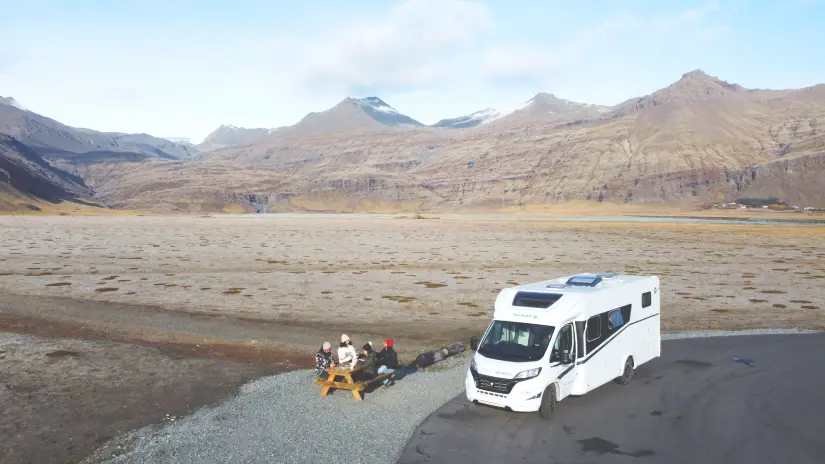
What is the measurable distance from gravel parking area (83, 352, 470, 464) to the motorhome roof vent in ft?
16.5

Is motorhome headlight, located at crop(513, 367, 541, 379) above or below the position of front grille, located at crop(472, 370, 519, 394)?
above

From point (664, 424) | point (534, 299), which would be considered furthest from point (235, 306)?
point (664, 424)

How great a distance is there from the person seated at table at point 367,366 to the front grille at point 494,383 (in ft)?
13.3

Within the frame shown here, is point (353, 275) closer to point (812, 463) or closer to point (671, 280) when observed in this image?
point (671, 280)

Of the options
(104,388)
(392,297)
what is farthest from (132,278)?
(104,388)

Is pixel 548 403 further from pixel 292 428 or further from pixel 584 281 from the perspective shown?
pixel 292 428

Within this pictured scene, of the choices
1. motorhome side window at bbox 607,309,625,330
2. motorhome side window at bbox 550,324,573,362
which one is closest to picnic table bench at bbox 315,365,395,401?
motorhome side window at bbox 550,324,573,362

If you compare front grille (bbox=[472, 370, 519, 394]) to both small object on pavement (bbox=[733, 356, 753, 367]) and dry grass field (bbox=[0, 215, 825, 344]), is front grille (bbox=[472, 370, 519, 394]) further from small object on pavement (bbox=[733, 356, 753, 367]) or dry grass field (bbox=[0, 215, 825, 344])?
small object on pavement (bbox=[733, 356, 753, 367])

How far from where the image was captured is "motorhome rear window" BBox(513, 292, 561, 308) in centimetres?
1594

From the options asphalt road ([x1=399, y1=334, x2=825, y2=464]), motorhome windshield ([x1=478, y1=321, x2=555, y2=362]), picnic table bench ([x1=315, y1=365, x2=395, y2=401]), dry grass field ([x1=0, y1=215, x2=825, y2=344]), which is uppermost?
motorhome windshield ([x1=478, y1=321, x2=555, y2=362])

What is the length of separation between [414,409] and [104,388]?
33.2 ft

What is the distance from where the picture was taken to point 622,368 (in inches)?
703

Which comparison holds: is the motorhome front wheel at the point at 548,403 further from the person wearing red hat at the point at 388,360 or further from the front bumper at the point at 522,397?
the person wearing red hat at the point at 388,360

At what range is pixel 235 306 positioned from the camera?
3241 cm
